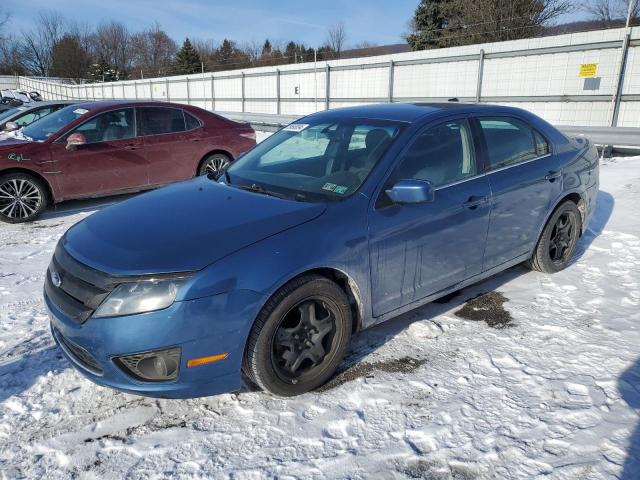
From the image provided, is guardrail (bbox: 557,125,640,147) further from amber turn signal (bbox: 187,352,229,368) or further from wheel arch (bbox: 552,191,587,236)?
amber turn signal (bbox: 187,352,229,368)

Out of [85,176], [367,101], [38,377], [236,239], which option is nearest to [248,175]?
[236,239]

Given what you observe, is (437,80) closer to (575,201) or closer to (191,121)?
(191,121)

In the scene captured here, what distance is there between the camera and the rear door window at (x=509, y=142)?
3.99 m

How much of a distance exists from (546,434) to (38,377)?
3014mm

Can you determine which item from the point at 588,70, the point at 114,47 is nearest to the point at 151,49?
the point at 114,47

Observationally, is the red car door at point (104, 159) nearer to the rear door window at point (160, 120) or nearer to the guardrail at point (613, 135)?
the rear door window at point (160, 120)

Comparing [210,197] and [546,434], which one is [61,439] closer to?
[210,197]

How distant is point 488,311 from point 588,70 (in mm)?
10965

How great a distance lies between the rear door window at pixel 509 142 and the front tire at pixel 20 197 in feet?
19.2

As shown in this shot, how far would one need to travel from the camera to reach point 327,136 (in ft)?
12.9

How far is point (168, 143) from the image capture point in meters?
7.57

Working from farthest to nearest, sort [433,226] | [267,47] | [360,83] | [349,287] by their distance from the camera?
[267,47], [360,83], [433,226], [349,287]

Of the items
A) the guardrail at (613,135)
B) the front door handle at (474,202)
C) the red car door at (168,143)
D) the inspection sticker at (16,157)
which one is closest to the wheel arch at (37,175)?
the inspection sticker at (16,157)

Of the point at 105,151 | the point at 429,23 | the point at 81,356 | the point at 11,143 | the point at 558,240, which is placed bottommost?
the point at 81,356
